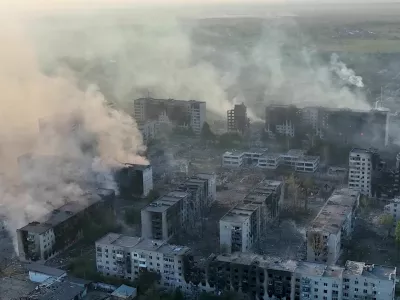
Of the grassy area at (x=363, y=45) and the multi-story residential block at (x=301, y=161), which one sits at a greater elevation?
the grassy area at (x=363, y=45)

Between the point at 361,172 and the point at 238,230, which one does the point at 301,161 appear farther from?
the point at 238,230

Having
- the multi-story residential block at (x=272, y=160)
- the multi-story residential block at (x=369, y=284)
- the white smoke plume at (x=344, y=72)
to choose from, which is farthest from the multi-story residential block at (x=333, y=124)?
the multi-story residential block at (x=369, y=284)

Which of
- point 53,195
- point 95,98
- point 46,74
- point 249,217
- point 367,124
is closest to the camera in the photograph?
point 249,217

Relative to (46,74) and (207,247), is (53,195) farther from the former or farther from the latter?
(46,74)

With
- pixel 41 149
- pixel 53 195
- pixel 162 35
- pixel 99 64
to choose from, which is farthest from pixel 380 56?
pixel 53 195

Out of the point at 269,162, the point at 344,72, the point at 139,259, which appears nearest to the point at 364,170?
the point at 269,162

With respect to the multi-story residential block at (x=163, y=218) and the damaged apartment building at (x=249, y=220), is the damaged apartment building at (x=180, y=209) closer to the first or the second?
the multi-story residential block at (x=163, y=218)

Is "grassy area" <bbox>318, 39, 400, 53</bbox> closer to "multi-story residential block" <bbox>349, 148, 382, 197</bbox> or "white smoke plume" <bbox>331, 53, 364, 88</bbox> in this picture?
"white smoke plume" <bbox>331, 53, 364, 88</bbox>
